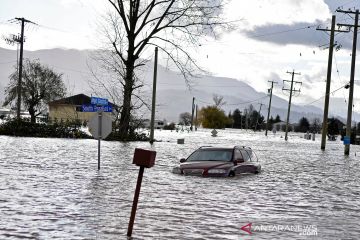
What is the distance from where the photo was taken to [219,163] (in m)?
20.0

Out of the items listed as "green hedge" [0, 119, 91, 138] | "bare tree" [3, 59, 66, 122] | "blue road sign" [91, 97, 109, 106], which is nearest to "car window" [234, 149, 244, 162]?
"blue road sign" [91, 97, 109, 106]

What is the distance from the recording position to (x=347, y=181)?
21.2 metres

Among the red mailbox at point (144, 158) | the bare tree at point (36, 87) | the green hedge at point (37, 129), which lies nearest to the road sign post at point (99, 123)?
the red mailbox at point (144, 158)

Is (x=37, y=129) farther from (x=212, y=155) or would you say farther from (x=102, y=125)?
(x=212, y=155)

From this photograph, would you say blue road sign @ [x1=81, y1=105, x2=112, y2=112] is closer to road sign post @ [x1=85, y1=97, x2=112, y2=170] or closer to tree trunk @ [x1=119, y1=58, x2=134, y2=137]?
road sign post @ [x1=85, y1=97, x2=112, y2=170]

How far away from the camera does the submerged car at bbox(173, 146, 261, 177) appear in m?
19.6

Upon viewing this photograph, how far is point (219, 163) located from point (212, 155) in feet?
3.94

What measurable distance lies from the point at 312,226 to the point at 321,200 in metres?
4.26

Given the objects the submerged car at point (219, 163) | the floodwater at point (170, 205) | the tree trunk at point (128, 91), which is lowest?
the floodwater at point (170, 205)

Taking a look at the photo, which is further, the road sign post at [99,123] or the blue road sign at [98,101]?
the blue road sign at [98,101]

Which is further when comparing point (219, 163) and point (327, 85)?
point (327, 85)

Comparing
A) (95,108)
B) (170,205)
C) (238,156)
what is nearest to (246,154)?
(238,156)

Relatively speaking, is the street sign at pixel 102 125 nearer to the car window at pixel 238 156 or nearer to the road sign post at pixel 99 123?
the road sign post at pixel 99 123

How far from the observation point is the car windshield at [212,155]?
68.5 ft
